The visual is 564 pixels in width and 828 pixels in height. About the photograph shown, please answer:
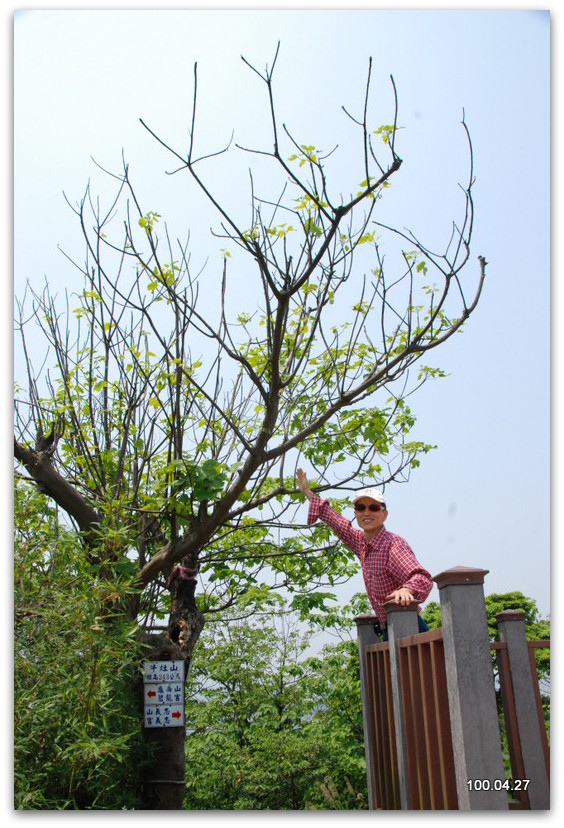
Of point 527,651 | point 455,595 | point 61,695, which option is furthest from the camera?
point 61,695

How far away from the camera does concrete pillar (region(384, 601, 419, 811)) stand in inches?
88.2

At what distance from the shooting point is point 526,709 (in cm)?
196

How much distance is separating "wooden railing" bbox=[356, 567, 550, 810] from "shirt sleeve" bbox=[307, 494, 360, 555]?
0.38m

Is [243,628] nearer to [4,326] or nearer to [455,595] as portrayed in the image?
[4,326]

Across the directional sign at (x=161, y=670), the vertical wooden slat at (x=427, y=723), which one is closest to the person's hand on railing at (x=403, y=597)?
the vertical wooden slat at (x=427, y=723)

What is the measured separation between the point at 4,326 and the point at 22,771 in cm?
156

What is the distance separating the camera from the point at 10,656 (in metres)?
2.49

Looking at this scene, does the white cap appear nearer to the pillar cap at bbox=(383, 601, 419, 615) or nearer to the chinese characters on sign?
the pillar cap at bbox=(383, 601, 419, 615)

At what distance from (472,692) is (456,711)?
62mm

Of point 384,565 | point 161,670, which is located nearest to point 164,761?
point 161,670

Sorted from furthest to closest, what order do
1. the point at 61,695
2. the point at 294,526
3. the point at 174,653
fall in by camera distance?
the point at 294,526, the point at 174,653, the point at 61,695

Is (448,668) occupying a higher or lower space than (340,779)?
higher

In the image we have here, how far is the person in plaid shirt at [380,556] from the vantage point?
233cm

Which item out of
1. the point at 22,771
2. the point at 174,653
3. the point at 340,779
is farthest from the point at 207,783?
the point at 22,771
